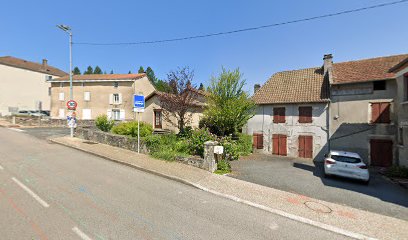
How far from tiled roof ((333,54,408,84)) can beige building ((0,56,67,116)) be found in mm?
42492

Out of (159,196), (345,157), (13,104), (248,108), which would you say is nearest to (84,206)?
(159,196)

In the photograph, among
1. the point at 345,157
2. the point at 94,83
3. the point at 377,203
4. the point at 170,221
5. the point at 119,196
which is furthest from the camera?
the point at 94,83

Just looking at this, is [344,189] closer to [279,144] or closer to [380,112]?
[279,144]

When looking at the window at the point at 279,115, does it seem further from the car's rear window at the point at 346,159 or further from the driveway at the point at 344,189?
the car's rear window at the point at 346,159

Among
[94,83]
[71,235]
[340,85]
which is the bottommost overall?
[71,235]

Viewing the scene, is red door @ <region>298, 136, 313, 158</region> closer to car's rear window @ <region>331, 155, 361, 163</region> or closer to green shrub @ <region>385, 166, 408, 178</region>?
green shrub @ <region>385, 166, 408, 178</region>

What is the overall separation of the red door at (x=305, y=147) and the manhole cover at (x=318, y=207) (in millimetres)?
11090

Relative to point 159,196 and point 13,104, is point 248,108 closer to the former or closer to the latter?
point 159,196

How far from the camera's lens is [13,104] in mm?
38062

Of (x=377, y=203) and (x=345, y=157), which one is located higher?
(x=345, y=157)

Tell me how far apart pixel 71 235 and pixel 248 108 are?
15.4 meters

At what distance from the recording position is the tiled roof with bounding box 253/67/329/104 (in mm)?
16703

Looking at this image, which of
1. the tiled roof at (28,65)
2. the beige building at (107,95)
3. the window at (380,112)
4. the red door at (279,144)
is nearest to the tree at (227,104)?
the red door at (279,144)

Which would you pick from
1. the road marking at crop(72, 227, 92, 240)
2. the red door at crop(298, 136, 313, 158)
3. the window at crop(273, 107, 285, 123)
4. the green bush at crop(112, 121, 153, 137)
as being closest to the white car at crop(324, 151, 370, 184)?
the red door at crop(298, 136, 313, 158)
